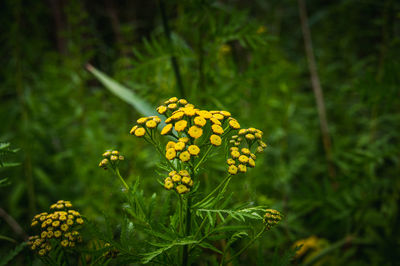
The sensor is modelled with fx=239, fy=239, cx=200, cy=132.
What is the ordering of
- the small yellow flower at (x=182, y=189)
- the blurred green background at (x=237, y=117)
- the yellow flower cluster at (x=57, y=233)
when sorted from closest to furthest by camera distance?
the small yellow flower at (x=182, y=189), the yellow flower cluster at (x=57, y=233), the blurred green background at (x=237, y=117)

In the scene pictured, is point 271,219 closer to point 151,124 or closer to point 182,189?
point 182,189

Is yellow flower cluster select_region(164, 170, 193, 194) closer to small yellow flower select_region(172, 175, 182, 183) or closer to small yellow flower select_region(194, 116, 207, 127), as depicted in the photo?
small yellow flower select_region(172, 175, 182, 183)

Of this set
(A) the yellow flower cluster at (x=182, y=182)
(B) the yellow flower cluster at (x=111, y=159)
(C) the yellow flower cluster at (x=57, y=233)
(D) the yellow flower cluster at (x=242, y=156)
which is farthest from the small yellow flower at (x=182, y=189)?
(C) the yellow flower cluster at (x=57, y=233)

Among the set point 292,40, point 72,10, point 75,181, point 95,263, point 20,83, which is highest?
point 292,40

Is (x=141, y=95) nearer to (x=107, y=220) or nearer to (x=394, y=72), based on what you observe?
(x=107, y=220)

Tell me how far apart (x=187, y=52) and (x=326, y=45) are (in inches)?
107

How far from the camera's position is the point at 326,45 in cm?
317

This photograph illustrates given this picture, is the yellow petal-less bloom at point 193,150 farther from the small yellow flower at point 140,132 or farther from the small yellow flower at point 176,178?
the small yellow flower at point 140,132

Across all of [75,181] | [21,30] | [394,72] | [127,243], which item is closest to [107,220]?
[127,243]

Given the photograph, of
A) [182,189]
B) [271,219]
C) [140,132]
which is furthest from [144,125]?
[271,219]

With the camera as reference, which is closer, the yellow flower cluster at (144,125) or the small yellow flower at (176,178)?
the small yellow flower at (176,178)

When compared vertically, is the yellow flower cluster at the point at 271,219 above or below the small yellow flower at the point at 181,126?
below

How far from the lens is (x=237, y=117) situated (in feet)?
4.07

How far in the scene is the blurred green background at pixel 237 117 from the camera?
51.0 inches
